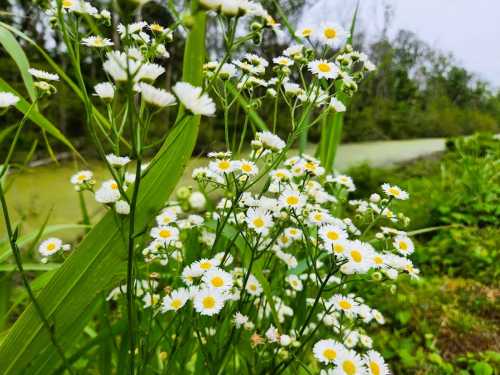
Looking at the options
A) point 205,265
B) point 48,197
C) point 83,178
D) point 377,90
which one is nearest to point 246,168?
point 205,265

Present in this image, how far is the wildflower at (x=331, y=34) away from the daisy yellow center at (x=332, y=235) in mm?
315

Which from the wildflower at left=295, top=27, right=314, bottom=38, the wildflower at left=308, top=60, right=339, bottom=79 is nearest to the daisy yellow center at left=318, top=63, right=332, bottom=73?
the wildflower at left=308, top=60, right=339, bottom=79

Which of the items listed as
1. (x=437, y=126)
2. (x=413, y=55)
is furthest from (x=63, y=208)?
(x=413, y=55)

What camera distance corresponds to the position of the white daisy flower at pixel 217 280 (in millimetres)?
547

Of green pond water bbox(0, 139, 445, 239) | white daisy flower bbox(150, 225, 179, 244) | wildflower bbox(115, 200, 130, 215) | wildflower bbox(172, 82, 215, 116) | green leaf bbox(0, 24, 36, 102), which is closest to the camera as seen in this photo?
wildflower bbox(172, 82, 215, 116)

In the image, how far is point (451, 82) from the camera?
17922 mm

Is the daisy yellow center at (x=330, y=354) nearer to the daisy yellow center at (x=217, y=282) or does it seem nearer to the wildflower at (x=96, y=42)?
the daisy yellow center at (x=217, y=282)

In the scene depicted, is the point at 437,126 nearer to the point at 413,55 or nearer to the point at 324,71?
the point at 413,55

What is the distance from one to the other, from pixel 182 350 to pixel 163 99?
1.75 feet

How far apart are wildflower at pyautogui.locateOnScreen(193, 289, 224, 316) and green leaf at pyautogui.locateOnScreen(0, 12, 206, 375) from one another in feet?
0.35

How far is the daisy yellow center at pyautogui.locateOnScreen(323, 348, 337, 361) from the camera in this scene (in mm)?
549

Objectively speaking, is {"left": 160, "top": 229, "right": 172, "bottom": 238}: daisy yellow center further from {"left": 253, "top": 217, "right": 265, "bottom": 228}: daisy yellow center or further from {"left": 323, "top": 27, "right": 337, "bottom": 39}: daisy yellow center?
{"left": 323, "top": 27, "right": 337, "bottom": 39}: daisy yellow center

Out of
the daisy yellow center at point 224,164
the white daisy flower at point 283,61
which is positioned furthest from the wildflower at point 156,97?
the white daisy flower at point 283,61

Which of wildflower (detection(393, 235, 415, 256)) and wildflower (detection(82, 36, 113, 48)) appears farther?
wildflower (detection(393, 235, 415, 256))
